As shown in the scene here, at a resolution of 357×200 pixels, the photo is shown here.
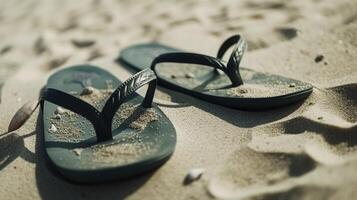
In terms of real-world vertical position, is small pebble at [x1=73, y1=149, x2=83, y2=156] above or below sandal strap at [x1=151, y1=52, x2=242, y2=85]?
below

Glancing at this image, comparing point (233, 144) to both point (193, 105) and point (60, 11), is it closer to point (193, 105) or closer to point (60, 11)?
point (193, 105)

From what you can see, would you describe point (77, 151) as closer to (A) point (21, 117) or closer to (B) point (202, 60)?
(A) point (21, 117)

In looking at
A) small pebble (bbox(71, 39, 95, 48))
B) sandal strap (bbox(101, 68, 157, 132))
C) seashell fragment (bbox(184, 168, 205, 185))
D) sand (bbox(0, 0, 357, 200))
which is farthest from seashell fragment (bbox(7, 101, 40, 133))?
small pebble (bbox(71, 39, 95, 48))

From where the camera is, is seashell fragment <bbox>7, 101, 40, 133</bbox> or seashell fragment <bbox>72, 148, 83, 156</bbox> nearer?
seashell fragment <bbox>72, 148, 83, 156</bbox>

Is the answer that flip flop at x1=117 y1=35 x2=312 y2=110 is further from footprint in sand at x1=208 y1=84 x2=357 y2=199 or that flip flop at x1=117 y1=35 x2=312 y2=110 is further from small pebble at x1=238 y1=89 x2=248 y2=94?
footprint in sand at x1=208 y1=84 x2=357 y2=199

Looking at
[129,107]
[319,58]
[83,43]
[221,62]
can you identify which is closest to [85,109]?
[129,107]

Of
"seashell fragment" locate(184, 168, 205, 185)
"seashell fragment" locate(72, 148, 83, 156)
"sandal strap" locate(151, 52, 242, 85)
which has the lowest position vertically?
"seashell fragment" locate(72, 148, 83, 156)

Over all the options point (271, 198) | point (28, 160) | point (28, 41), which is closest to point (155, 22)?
point (28, 41)

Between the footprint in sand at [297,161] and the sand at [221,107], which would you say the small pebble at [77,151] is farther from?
the footprint in sand at [297,161]
